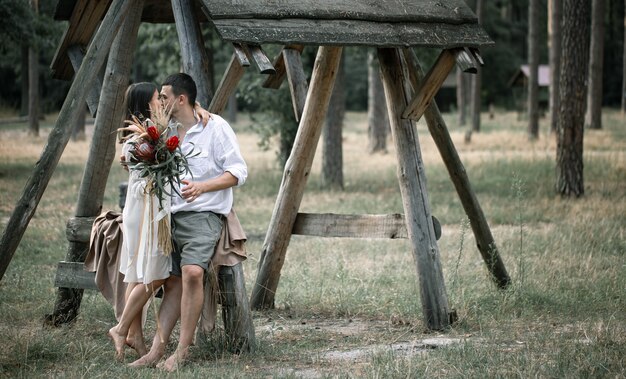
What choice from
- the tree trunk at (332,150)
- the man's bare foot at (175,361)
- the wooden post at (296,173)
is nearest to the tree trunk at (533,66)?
the tree trunk at (332,150)

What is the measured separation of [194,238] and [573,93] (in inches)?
442

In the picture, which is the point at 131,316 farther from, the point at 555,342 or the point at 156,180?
the point at 555,342

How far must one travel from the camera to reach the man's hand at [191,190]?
592cm

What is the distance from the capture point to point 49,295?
864cm

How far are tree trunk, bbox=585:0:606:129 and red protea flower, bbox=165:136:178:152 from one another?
24.0 meters

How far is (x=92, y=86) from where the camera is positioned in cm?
739

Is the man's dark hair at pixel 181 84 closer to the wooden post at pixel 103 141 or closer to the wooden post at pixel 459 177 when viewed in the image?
the wooden post at pixel 103 141

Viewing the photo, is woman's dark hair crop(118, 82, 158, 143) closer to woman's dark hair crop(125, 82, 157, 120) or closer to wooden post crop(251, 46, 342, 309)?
woman's dark hair crop(125, 82, 157, 120)

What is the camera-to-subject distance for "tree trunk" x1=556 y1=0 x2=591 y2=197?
15.9 meters

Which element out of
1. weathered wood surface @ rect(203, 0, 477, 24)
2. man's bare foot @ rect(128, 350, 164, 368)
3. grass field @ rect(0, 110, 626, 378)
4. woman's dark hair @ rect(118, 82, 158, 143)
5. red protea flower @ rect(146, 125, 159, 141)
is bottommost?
grass field @ rect(0, 110, 626, 378)

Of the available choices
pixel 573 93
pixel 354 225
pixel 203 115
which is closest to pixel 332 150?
pixel 573 93

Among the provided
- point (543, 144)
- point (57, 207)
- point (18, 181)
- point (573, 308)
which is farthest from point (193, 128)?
point (543, 144)

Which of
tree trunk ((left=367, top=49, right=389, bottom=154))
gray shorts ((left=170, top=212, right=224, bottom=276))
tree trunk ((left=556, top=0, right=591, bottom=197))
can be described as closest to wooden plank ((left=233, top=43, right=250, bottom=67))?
gray shorts ((left=170, top=212, right=224, bottom=276))

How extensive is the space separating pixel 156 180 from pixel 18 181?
14.3m
